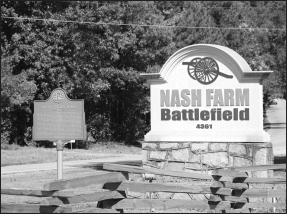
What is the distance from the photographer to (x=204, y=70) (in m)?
13.0

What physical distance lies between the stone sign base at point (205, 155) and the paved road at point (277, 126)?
74.7 ft

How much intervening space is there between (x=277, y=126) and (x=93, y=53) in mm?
28455

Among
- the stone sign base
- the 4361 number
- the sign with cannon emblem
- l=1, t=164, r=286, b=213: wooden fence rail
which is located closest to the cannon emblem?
the sign with cannon emblem

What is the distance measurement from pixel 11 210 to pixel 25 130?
2537 cm

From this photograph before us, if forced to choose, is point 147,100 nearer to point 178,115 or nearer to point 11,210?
point 178,115

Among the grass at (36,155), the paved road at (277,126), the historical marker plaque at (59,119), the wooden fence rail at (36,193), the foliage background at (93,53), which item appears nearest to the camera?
the wooden fence rail at (36,193)

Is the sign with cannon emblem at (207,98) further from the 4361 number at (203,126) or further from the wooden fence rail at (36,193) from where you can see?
the wooden fence rail at (36,193)

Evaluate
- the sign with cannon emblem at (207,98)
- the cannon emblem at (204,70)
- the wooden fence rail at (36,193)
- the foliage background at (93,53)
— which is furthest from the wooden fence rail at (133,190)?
the foliage background at (93,53)

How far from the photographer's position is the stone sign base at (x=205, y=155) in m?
12.8

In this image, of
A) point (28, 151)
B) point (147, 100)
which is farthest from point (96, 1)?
point (28, 151)

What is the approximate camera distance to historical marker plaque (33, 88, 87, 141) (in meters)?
11.3

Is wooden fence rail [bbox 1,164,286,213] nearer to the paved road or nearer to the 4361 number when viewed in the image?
the 4361 number

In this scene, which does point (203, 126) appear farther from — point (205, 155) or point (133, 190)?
point (133, 190)

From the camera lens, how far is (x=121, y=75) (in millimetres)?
33844
